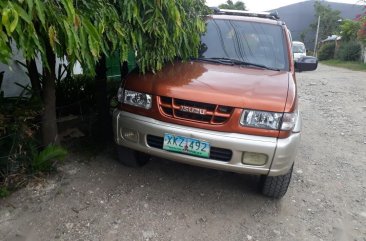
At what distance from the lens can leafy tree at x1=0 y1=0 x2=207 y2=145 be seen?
5.75 feet

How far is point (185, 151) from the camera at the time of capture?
3.01m

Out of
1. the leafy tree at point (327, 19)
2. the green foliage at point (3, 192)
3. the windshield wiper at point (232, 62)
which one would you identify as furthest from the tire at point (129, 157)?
the leafy tree at point (327, 19)

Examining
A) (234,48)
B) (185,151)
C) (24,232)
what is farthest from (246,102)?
(24,232)

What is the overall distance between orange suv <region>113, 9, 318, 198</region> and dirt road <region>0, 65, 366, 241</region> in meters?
0.35

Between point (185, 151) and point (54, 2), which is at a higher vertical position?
point (54, 2)

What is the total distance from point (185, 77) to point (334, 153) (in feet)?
9.62

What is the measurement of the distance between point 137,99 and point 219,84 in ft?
2.55

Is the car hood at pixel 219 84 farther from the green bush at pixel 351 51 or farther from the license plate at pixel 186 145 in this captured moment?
the green bush at pixel 351 51

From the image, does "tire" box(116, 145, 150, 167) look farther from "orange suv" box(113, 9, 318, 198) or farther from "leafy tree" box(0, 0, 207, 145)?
"leafy tree" box(0, 0, 207, 145)

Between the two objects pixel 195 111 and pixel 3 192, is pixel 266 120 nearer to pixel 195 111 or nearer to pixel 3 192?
pixel 195 111

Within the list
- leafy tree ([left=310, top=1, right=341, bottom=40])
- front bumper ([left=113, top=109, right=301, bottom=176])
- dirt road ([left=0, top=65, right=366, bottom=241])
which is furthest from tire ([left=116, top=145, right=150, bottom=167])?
leafy tree ([left=310, top=1, right=341, bottom=40])

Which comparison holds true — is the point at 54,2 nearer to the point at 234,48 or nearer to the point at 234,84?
the point at 234,84

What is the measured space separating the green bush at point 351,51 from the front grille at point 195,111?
92.4 feet

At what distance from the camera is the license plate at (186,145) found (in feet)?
9.69
